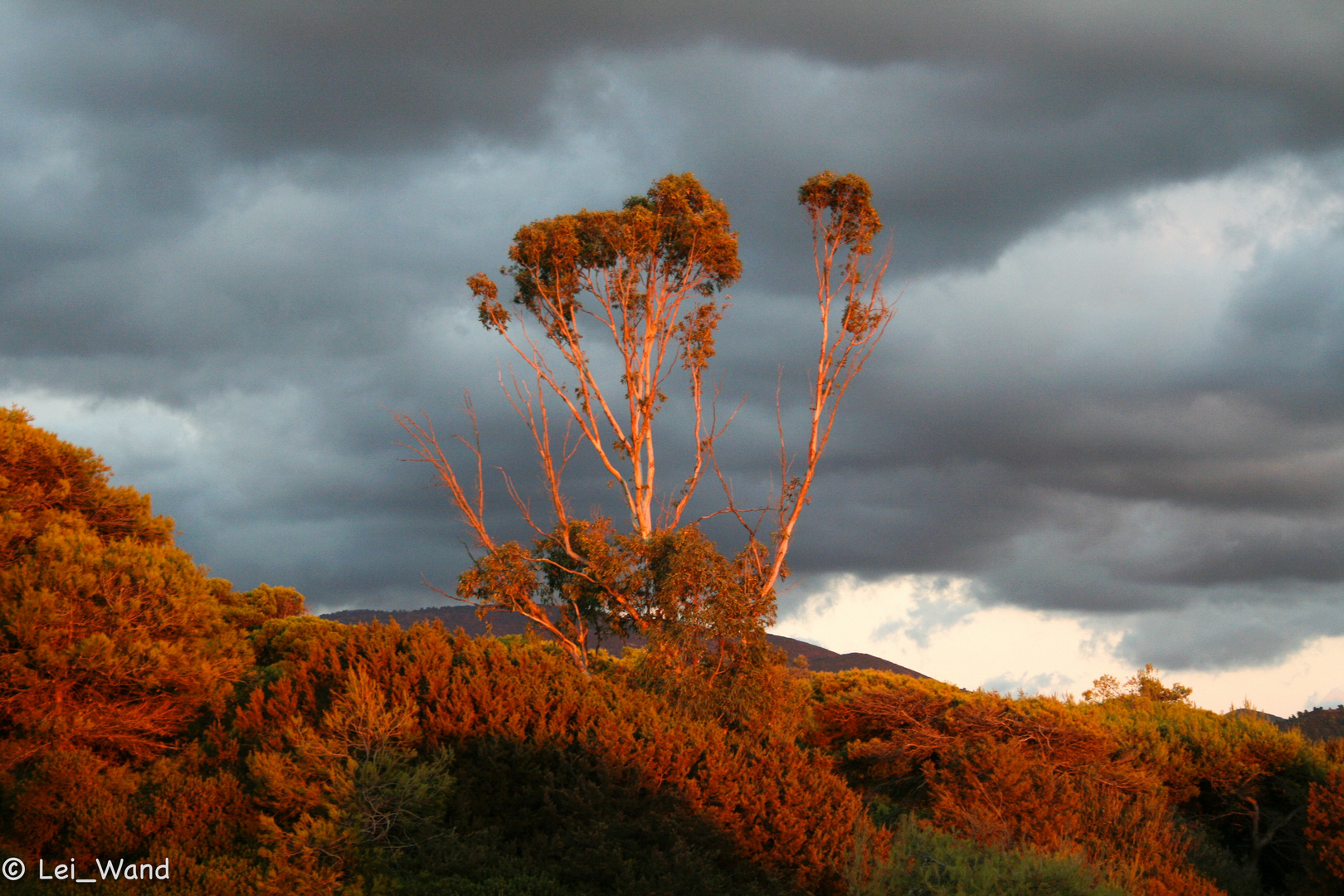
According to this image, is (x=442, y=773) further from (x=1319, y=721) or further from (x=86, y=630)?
(x=1319, y=721)

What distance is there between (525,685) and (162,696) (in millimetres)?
5319

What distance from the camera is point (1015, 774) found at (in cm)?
1382

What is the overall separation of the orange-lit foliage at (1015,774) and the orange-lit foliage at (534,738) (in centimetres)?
189

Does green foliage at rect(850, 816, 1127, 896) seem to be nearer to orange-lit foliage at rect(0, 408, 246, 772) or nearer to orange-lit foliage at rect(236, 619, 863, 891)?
orange-lit foliage at rect(236, 619, 863, 891)

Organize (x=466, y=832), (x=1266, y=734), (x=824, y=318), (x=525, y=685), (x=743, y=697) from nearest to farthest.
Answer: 1. (x=466, y=832)
2. (x=525, y=685)
3. (x=743, y=697)
4. (x=1266, y=734)
5. (x=824, y=318)

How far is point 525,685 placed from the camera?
13062 millimetres

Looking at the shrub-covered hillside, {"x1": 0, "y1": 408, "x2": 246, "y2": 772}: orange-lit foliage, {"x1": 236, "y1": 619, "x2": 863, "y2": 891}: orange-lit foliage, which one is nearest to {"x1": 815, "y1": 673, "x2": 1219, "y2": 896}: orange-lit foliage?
the shrub-covered hillside

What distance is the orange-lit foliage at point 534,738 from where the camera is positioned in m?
11.0

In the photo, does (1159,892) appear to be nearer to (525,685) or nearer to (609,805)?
(609,805)

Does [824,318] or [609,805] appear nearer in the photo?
[609,805]

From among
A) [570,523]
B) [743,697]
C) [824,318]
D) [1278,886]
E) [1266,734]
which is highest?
[824,318]

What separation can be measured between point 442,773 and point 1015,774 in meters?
8.17

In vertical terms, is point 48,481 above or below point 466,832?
above

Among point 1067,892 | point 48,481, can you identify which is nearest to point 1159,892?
point 1067,892
